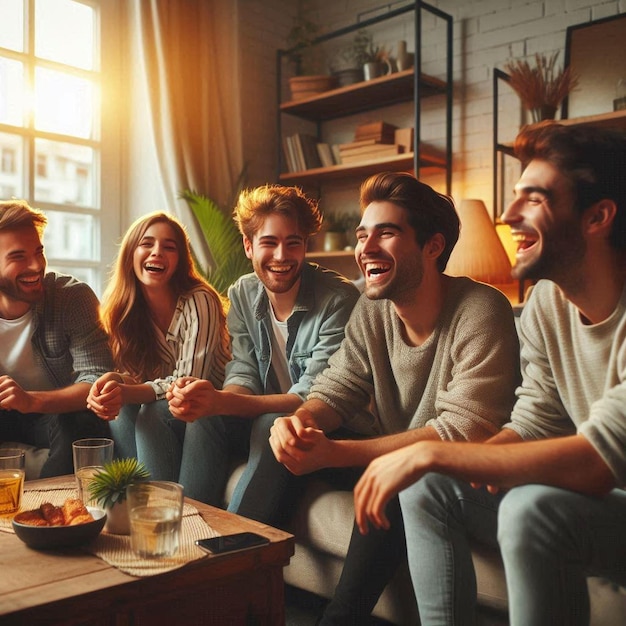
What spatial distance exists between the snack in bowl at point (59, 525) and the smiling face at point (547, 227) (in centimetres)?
85

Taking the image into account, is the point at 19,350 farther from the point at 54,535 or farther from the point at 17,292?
the point at 54,535

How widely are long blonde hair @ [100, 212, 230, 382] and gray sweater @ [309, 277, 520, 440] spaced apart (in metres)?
0.69

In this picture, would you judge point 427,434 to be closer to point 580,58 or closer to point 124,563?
point 124,563

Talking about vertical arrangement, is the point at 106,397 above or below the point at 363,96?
below

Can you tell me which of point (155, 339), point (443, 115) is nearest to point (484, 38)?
point (443, 115)

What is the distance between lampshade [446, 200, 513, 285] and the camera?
320cm

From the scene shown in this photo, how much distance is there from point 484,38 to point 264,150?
1388mm

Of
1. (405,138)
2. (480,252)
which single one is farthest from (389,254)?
(405,138)

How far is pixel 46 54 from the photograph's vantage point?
3.38m

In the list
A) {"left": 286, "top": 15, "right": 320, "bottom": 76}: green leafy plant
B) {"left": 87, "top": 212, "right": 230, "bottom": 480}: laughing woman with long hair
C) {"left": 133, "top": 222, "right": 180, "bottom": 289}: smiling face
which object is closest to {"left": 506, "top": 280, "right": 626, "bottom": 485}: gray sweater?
{"left": 87, "top": 212, "right": 230, "bottom": 480}: laughing woman with long hair

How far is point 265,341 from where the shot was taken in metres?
2.07

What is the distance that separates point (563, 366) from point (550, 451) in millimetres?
277

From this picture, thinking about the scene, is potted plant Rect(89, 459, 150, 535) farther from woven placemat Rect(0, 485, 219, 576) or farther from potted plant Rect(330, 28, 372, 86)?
potted plant Rect(330, 28, 372, 86)

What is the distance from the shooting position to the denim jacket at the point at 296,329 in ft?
6.35
